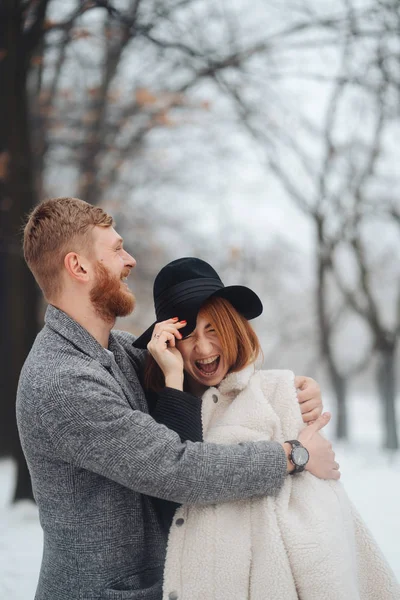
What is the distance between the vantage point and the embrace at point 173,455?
183cm

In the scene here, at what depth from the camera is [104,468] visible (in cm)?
181

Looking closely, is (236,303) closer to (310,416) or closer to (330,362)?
(310,416)

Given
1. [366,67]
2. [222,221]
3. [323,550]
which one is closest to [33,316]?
[323,550]

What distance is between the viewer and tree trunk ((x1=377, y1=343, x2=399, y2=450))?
428 inches

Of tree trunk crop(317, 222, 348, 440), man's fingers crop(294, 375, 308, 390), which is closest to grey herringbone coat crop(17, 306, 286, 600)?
man's fingers crop(294, 375, 308, 390)

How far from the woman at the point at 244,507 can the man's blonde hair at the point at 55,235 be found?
0.38 m

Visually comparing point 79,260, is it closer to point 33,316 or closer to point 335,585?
point 335,585

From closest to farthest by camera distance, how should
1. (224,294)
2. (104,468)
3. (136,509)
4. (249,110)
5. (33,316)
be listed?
(104,468)
(136,509)
(224,294)
(33,316)
(249,110)

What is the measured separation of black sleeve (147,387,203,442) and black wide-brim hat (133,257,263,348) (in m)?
0.28

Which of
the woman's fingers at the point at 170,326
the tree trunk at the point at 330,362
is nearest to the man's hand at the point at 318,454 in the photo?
the woman's fingers at the point at 170,326

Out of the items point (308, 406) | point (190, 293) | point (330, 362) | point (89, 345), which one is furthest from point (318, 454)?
point (330, 362)

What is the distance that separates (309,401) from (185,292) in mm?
607

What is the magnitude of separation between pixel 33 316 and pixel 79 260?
4820 mm

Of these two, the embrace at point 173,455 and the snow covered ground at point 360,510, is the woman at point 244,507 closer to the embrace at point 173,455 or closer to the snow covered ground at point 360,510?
the embrace at point 173,455
